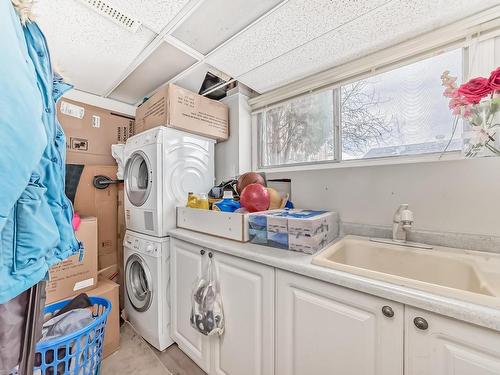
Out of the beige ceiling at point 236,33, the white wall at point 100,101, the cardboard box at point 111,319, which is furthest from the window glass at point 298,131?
the cardboard box at point 111,319

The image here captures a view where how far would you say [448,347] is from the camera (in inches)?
24.8

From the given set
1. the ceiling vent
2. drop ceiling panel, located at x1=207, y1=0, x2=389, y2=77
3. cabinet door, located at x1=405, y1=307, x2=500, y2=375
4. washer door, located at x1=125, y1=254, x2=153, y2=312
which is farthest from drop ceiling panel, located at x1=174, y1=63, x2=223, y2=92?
cabinet door, located at x1=405, y1=307, x2=500, y2=375

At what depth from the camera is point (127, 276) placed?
190 centimetres

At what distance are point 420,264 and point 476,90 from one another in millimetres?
890

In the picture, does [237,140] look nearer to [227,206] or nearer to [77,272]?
[227,206]

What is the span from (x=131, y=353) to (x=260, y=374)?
47.0 inches

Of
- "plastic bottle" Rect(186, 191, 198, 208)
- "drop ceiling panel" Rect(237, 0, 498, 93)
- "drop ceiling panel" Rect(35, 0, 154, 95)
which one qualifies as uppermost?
"drop ceiling panel" Rect(35, 0, 154, 95)

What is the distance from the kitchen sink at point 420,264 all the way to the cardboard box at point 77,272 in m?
1.67

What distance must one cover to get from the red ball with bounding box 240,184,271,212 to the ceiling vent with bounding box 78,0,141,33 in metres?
1.29

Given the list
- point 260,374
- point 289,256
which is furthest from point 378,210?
point 260,374

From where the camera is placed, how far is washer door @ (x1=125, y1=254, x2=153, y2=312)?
5.67 feet

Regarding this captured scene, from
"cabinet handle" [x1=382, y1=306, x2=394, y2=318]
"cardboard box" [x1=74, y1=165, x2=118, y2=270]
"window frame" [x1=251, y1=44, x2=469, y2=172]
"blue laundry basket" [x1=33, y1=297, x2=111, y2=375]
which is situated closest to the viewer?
"cabinet handle" [x1=382, y1=306, x2=394, y2=318]

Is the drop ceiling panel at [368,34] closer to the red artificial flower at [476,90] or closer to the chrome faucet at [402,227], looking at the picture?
the red artificial flower at [476,90]

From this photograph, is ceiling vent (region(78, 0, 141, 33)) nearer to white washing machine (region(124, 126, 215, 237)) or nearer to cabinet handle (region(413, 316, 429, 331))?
white washing machine (region(124, 126, 215, 237))
